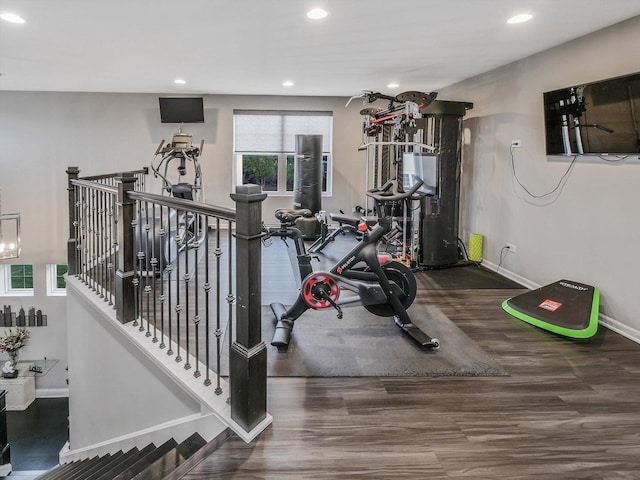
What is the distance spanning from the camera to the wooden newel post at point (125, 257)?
126 inches

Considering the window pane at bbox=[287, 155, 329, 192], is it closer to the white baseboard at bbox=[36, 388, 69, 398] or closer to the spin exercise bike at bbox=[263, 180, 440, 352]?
the spin exercise bike at bbox=[263, 180, 440, 352]

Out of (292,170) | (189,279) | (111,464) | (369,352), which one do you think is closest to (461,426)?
(369,352)

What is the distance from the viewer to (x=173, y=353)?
2842 millimetres

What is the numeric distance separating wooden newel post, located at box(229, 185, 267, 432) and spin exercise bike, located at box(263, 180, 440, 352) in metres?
0.96

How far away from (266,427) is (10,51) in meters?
4.83

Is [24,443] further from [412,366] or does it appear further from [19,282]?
[412,366]

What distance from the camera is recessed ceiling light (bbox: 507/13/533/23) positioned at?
11.3ft

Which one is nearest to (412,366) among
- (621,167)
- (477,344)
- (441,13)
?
(477,344)

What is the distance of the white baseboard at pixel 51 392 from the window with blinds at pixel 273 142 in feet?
15.5

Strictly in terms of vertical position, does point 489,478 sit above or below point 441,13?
below

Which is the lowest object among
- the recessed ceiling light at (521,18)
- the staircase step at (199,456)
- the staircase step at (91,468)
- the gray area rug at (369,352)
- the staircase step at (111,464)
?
the staircase step at (91,468)

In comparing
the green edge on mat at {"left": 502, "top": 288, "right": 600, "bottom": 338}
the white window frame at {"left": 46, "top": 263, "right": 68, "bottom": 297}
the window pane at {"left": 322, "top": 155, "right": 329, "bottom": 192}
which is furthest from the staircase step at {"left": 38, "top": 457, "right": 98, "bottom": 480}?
the window pane at {"left": 322, "top": 155, "right": 329, "bottom": 192}

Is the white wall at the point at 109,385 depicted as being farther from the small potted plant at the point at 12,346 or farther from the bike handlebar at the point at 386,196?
the small potted plant at the point at 12,346

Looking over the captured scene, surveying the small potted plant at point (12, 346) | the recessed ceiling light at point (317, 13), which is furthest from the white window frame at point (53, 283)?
the recessed ceiling light at point (317, 13)
